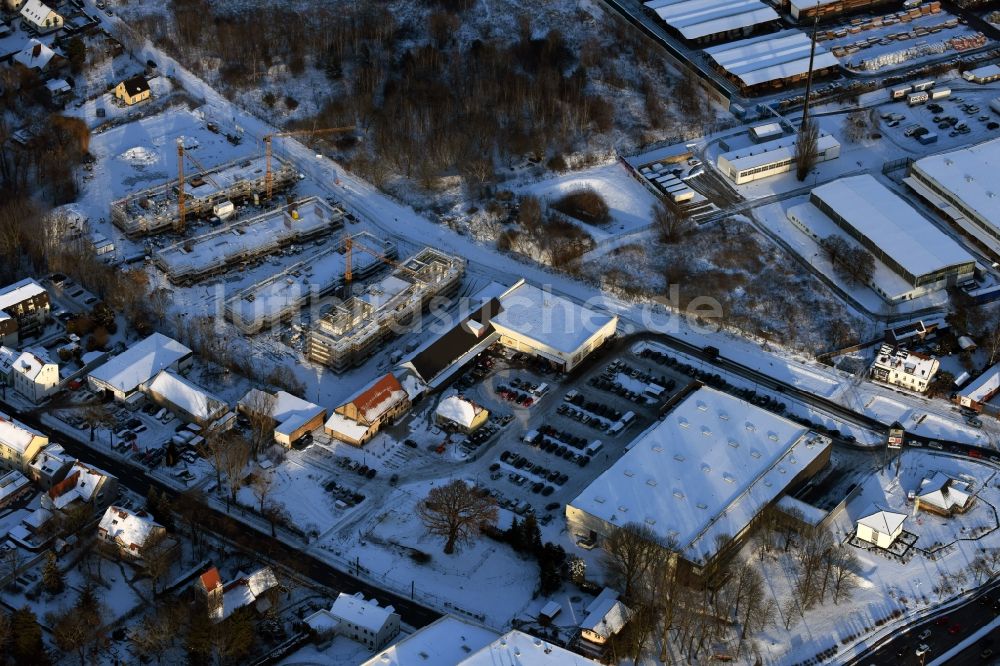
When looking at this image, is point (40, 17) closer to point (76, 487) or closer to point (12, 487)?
point (12, 487)

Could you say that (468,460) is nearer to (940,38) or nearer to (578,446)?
(578,446)

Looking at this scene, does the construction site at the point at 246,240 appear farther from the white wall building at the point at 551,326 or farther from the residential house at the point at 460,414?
the residential house at the point at 460,414

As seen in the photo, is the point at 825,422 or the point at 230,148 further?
the point at 230,148

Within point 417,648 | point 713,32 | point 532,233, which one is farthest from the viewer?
point 713,32

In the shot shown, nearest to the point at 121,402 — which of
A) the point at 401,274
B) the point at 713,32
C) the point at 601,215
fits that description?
the point at 401,274

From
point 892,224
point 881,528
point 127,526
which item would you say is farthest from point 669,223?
point 127,526

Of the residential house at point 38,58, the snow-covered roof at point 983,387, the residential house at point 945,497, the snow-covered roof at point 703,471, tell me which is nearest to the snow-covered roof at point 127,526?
the snow-covered roof at point 703,471
